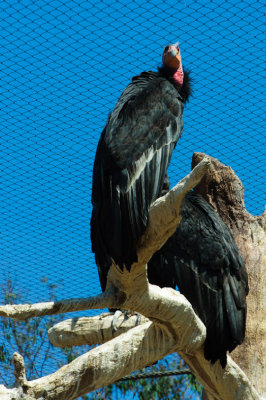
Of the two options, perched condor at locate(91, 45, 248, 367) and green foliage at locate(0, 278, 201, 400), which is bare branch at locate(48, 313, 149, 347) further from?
green foliage at locate(0, 278, 201, 400)

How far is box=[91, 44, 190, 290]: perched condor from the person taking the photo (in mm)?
2662

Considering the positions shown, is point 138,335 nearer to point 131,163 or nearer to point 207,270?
point 131,163

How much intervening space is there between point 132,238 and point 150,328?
57 cm

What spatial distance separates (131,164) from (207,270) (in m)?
1.10

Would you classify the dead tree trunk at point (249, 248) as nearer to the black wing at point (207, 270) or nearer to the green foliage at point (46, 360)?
the black wing at point (207, 270)

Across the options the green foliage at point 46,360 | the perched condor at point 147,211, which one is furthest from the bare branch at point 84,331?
the green foliage at point 46,360

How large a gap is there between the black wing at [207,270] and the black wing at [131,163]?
0.59 meters

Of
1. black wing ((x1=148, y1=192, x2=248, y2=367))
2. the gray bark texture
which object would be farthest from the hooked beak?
the gray bark texture

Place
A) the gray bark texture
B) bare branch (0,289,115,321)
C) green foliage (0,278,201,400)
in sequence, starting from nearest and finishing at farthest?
bare branch (0,289,115,321), the gray bark texture, green foliage (0,278,201,400)

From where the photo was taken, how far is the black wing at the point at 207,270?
3533mm

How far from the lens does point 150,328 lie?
3.01 m

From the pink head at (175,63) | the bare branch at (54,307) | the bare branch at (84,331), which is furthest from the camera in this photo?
the pink head at (175,63)

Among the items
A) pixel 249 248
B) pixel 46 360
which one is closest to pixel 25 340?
pixel 46 360

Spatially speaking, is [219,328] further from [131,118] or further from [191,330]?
[131,118]
